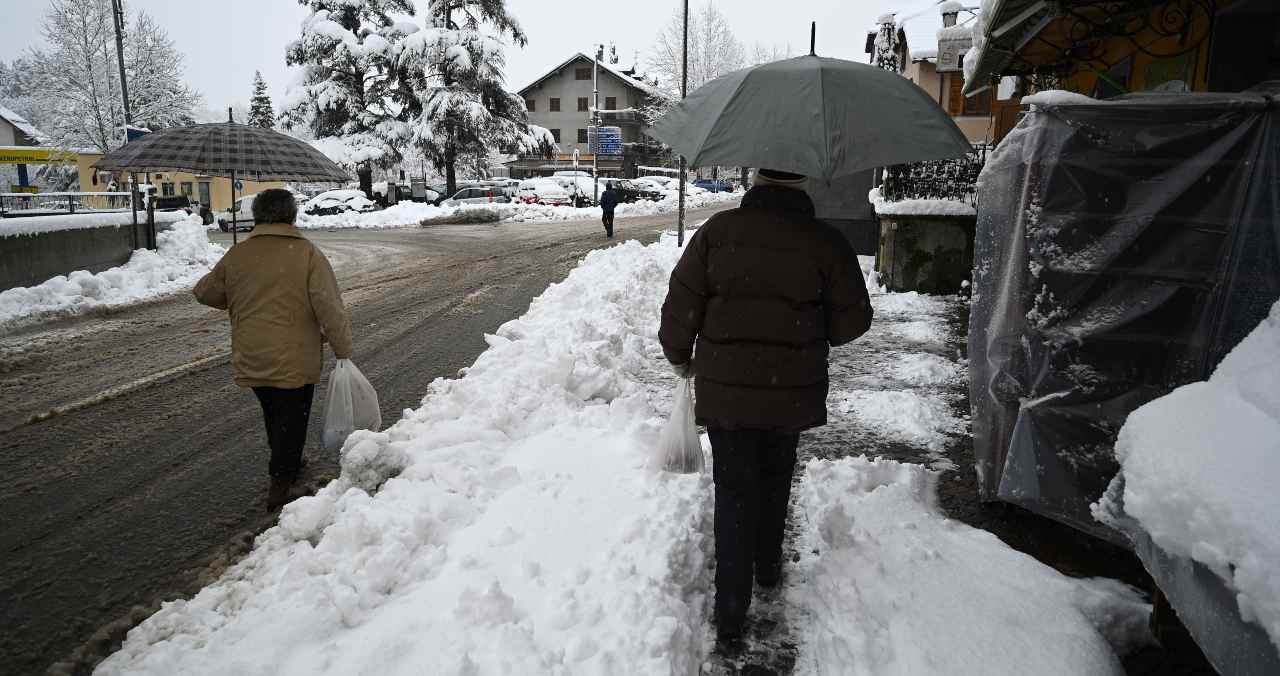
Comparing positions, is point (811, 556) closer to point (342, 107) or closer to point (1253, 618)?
point (1253, 618)

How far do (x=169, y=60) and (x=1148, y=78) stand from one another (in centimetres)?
→ 4594

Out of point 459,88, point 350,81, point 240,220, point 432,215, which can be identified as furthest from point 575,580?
point 350,81

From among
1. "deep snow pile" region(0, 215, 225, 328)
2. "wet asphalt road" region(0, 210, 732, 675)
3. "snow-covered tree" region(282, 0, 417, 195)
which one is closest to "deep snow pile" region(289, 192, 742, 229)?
"snow-covered tree" region(282, 0, 417, 195)

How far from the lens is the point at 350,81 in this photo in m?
35.2

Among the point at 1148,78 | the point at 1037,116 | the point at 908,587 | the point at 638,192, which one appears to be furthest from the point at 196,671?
the point at 638,192

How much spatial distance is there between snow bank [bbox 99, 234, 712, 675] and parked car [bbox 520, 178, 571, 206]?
31138 millimetres

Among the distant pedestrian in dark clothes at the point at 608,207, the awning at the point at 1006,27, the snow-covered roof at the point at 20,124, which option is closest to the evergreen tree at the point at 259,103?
the snow-covered roof at the point at 20,124

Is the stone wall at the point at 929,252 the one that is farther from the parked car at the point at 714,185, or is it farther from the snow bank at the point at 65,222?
the parked car at the point at 714,185

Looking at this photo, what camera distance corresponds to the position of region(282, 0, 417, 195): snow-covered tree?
111ft

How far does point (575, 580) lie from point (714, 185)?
55.8 meters

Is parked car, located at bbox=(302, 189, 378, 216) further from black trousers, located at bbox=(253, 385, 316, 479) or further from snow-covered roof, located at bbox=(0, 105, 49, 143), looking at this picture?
snow-covered roof, located at bbox=(0, 105, 49, 143)

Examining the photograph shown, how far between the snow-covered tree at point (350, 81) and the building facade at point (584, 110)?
77.8 ft

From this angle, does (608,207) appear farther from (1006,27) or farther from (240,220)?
(1006,27)

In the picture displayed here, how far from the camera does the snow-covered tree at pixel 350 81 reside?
33.8 metres
